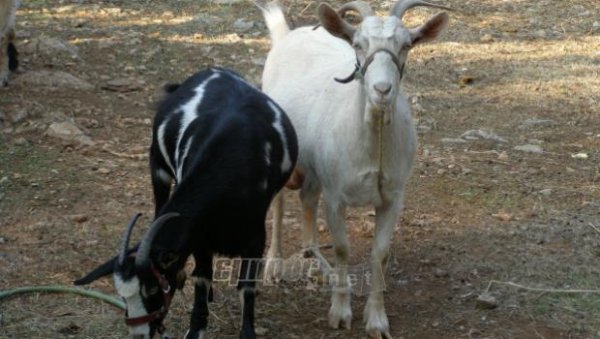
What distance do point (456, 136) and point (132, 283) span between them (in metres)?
4.85

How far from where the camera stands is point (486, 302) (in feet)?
19.0

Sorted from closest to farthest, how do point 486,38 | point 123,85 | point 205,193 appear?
1. point 205,193
2. point 123,85
3. point 486,38

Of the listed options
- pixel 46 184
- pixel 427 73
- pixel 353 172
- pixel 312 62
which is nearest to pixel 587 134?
pixel 427 73

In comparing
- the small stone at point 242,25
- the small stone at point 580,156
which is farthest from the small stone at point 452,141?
the small stone at point 242,25

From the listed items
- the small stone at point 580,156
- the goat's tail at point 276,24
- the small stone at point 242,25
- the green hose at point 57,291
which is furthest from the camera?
the small stone at point 242,25

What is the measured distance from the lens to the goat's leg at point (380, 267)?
18.1 feet

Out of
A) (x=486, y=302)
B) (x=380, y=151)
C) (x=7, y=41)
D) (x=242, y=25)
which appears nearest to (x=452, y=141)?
(x=486, y=302)

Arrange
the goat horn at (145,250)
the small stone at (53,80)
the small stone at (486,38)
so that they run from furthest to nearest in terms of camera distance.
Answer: the small stone at (486,38) → the small stone at (53,80) → the goat horn at (145,250)

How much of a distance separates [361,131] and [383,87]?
1.70 feet

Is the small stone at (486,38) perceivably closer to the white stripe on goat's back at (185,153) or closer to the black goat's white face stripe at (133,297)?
the white stripe on goat's back at (185,153)

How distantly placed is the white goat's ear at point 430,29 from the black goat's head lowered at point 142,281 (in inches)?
63.7

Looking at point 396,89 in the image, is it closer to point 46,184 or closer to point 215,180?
point 215,180

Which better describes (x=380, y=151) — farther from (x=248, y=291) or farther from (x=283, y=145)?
(x=248, y=291)

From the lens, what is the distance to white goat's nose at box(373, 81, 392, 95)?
4844 millimetres
